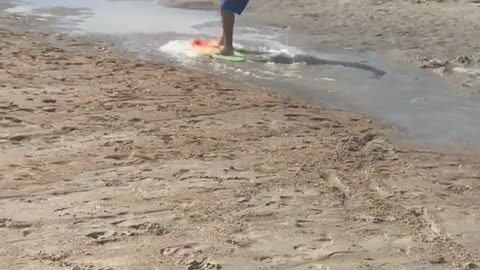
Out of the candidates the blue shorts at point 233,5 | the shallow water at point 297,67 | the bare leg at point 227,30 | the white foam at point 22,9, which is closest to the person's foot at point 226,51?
the bare leg at point 227,30

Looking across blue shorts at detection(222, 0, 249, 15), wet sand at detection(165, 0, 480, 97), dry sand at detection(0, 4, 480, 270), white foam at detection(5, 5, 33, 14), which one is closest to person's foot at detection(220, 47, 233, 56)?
blue shorts at detection(222, 0, 249, 15)

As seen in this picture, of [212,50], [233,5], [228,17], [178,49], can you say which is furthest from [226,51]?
[178,49]

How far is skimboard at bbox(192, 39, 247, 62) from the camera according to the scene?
33.4 feet

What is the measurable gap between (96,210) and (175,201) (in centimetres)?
50

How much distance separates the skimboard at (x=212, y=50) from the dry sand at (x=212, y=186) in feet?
6.16

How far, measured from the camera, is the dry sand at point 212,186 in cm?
459

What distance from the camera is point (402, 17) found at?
13.7 m

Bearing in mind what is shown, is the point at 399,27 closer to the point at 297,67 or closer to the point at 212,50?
the point at 297,67

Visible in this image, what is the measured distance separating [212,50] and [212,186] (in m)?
5.13

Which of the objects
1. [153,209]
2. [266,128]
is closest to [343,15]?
[266,128]

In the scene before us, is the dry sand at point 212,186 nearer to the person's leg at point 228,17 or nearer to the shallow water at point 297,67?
the shallow water at point 297,67

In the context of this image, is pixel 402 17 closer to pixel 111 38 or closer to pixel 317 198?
pixel 111 38

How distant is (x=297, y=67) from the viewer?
995cm

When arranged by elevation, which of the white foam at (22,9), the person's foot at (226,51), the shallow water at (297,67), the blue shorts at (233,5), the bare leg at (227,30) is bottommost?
the shallow water at (297,67)
